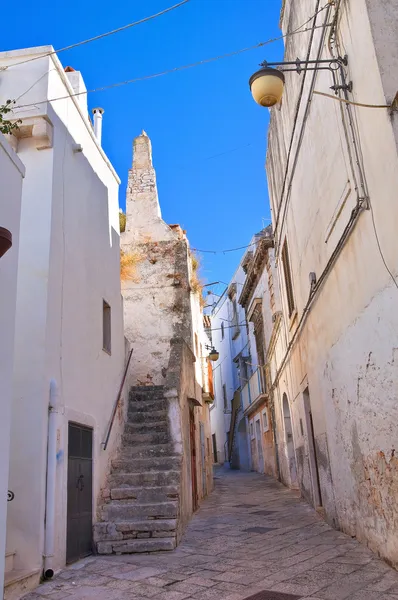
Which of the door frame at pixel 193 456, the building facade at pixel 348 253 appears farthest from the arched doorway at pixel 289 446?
the building facade at pixel 348 253

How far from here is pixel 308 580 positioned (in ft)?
14.9

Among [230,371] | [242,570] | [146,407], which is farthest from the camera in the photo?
[230,371]

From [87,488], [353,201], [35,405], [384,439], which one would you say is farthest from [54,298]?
[384,439]

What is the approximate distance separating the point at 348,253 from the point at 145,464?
4535 mm

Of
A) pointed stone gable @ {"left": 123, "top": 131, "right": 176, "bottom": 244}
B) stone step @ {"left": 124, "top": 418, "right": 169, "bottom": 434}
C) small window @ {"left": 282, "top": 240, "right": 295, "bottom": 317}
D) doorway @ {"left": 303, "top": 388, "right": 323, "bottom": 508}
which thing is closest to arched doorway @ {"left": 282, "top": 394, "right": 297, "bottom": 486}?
small window @ {"left": 282, "top": 240, "right": 295, "bottom": 317}

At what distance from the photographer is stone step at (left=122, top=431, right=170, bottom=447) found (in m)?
8.58

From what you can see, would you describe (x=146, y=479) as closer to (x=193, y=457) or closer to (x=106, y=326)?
(x=106, y=326)

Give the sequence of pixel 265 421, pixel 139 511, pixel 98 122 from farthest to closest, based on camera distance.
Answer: pixel 265 421 → pixel 98 122 → pixel 139 511

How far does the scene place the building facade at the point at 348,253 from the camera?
4.47m

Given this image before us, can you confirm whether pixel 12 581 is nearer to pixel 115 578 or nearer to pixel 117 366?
pixel 115 578

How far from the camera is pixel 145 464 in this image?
7910 millimetres

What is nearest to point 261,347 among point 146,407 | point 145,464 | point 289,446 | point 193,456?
point 289,446

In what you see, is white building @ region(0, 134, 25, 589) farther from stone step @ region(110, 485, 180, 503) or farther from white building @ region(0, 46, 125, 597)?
stone step @ region(110, 485, 180, 503)

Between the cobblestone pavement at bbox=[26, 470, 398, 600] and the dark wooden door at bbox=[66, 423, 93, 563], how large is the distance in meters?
0.22
